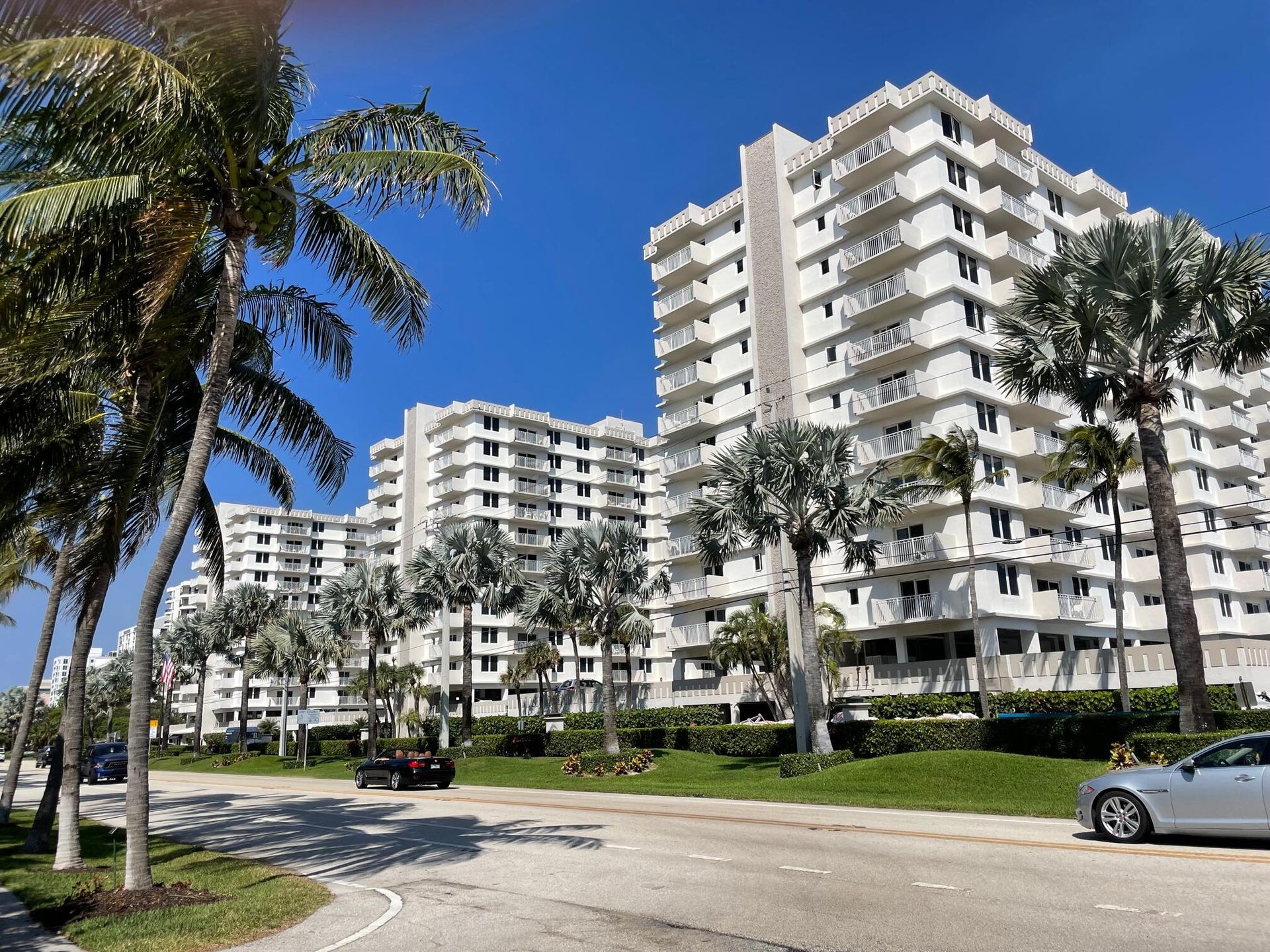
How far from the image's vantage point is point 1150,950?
739 centimetres

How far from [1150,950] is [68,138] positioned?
42.6 feet

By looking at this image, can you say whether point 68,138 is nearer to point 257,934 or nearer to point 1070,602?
point 257,934

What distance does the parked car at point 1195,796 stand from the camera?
11562 mm

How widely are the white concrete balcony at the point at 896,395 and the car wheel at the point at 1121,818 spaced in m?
33.4

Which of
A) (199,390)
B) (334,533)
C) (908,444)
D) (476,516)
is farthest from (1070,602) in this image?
(334,533)

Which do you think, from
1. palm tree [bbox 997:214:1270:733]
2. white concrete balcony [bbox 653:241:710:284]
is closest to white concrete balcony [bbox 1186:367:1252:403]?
white concrete balcony [bbox 653:241:710:284]

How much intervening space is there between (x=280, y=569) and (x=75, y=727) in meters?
106

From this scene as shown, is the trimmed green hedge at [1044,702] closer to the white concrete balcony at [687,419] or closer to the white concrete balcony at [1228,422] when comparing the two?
the white concrete balcony at [687,419]

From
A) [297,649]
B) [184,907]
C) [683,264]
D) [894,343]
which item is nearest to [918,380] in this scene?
[894,343]

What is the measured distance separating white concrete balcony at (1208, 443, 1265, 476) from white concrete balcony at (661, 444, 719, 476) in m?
32.0

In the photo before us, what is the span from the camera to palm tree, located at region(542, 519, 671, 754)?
3916cm

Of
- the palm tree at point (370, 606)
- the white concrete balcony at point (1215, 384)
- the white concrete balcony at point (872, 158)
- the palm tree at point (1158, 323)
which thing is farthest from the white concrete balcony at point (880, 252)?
the palm tree at point (370, 606)

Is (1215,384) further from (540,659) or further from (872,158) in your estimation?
(540,659)

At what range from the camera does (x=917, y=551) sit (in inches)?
1722
